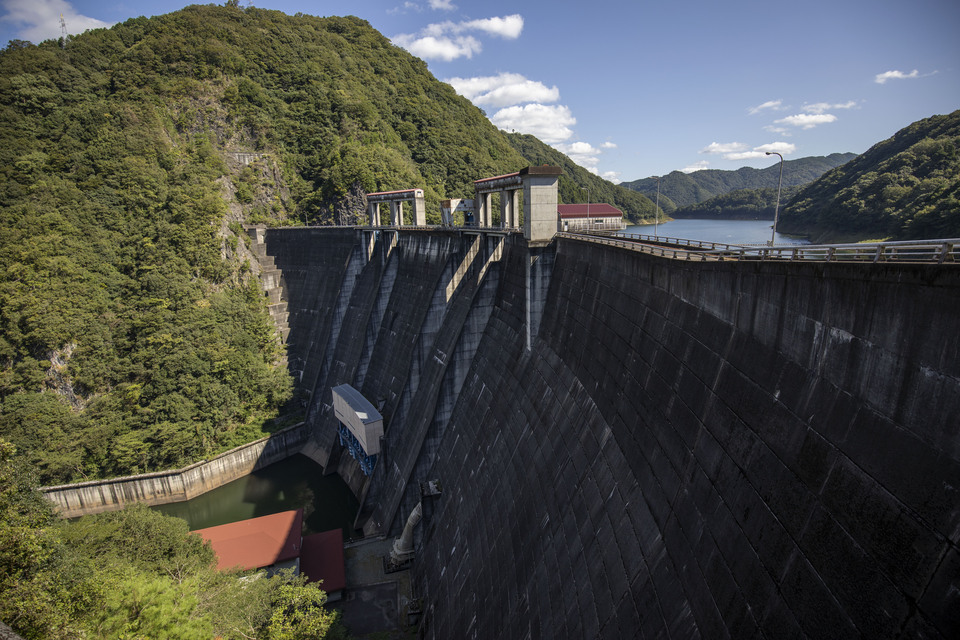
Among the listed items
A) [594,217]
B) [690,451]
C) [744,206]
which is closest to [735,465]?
[690,451]

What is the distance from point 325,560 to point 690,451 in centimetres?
2011

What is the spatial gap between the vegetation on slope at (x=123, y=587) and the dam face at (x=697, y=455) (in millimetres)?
5917

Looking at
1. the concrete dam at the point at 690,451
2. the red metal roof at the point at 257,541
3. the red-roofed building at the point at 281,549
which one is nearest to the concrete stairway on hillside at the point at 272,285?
the red metal roof at the point at 257,541

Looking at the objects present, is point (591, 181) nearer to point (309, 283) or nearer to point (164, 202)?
point (309, 283)

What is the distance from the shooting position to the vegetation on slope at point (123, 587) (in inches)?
466

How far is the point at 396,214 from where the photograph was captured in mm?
40156

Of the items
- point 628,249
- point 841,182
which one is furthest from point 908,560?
point 841,182

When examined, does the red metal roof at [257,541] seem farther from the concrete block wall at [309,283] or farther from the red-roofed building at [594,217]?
the red-roofed building at [594,217]

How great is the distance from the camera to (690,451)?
27.7 feet

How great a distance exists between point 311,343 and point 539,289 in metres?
27.9

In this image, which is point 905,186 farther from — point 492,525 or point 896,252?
point 492,525

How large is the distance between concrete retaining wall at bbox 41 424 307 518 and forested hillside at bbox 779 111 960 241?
4063cm

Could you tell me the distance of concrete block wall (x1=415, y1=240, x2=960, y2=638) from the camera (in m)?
4.74

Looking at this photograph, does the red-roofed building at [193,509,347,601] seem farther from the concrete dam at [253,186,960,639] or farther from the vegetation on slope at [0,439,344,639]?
the concrete dam at [253,186,960,639]
